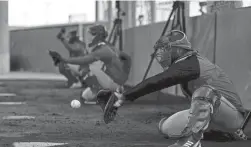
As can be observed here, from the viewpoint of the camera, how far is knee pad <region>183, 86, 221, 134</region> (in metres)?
3.80

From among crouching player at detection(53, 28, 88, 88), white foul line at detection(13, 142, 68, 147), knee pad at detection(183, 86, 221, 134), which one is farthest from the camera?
crouching player at detection(53, 28, 88, 88)

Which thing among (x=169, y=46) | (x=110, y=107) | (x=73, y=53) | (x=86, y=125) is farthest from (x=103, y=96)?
(x=73, y=53)

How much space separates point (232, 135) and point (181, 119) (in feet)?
2.30

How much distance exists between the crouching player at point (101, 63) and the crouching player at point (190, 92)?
3.82 meters

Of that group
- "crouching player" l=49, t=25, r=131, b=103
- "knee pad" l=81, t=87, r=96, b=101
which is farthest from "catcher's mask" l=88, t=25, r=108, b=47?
"knee pad" l=81, t=87, r=96, b=101

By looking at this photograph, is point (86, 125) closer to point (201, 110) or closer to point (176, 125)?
point (176, 125)

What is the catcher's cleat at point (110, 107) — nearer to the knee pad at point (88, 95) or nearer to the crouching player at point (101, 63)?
the crouching player at point (101, 63)

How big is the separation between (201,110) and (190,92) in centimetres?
62

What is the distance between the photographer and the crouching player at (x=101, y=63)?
8164 millimetres

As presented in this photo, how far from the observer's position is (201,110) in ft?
12.6

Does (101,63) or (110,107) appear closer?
(110,107)

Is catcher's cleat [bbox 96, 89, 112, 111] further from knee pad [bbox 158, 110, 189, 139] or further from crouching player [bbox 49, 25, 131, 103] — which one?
crouching player [bbox 49, 25, 131, 103]

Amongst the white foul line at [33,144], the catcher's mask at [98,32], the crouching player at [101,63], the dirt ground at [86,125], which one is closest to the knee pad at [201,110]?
the dirt ground at [86,125]

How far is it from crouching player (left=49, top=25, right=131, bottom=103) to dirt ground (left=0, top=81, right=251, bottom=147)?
0.52 meters
